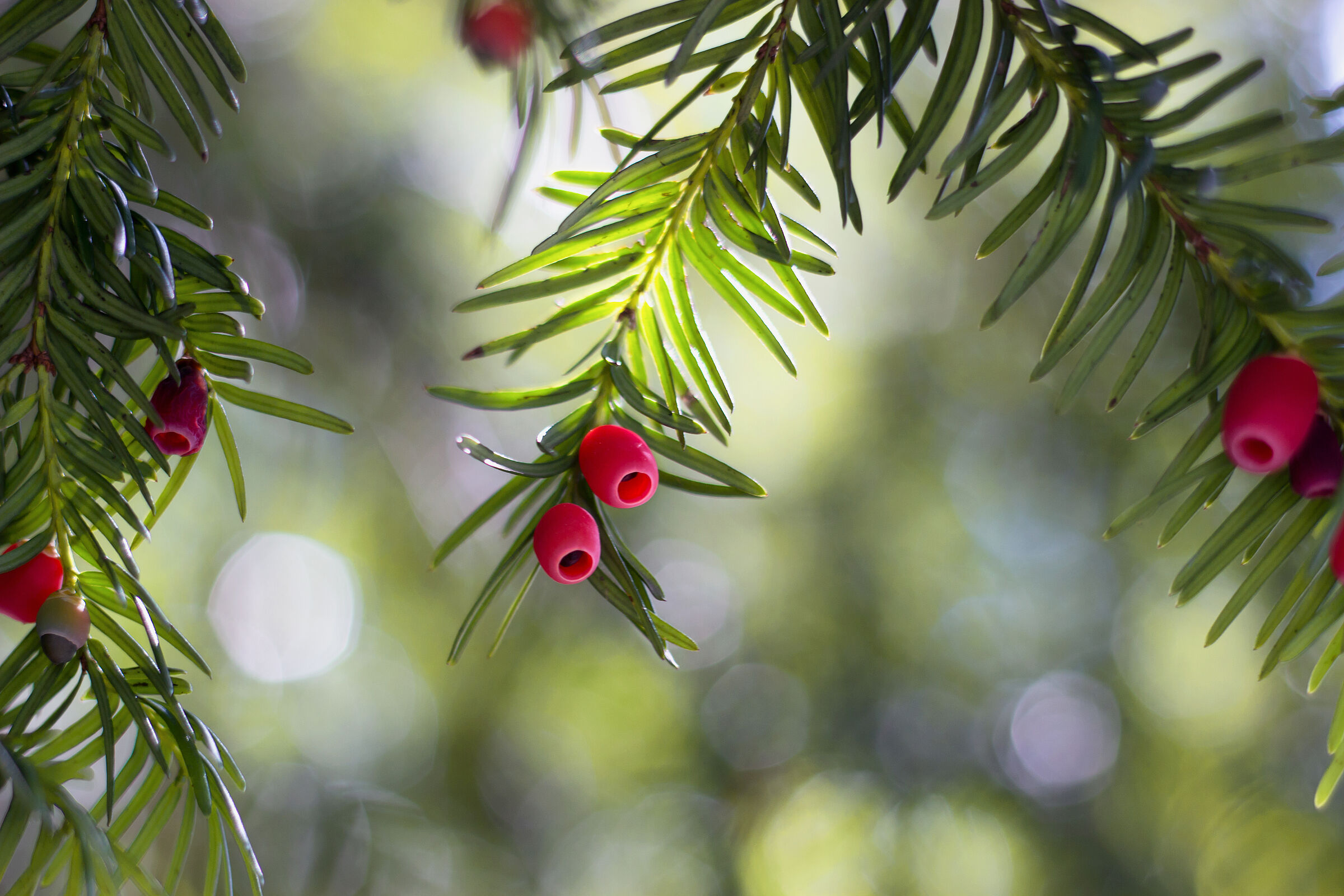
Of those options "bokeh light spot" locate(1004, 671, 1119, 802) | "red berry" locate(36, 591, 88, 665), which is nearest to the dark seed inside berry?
"red berry" locate(36, 591, 88, 665)

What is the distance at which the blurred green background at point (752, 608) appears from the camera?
1451 mm

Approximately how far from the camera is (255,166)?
1367 millimetres

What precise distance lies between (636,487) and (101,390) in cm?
22

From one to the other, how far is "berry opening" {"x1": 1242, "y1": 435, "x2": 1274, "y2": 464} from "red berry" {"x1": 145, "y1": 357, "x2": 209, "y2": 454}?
1.37 feet

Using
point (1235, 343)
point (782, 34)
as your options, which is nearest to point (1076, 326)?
point (1235, 343)

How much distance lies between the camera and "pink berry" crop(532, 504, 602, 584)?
0.36 m

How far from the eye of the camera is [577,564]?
1.20ft

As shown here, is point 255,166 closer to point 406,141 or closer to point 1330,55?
point 406,141

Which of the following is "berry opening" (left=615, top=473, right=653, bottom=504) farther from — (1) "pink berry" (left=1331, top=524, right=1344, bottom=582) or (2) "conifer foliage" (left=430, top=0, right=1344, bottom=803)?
(1) "pink berry" (left=1331, top=524, right=1344, bottom=582)

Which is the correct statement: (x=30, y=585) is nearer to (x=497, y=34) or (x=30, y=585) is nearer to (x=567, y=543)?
(x=567, y=543)

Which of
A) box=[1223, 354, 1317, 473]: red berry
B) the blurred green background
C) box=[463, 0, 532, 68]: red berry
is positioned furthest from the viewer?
the blurred green background

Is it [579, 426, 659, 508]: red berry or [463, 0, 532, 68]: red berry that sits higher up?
[463, 0, 532, 68]: red berry

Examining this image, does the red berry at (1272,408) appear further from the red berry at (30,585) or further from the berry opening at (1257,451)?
the red berry at (30,585)

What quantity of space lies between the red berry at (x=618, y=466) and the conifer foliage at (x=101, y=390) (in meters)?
0.11
